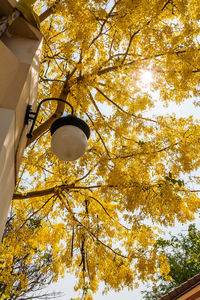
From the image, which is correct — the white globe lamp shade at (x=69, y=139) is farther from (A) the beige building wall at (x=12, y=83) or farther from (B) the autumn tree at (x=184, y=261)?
(B) the autumn tree at (x=184, y=261)

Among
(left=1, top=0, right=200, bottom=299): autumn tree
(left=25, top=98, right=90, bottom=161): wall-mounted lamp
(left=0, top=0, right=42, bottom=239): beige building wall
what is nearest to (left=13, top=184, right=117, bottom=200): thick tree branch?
(left=1, top=0, right=200, bottom=299): autumn tree

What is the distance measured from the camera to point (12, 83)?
1.73m

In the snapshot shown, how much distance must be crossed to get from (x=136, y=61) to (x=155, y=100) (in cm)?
98

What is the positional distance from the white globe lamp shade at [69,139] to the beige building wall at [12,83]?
0.34 meters

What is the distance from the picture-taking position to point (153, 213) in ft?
11.6

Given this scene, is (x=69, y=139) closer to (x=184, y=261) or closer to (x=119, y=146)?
(x=119, y=146)

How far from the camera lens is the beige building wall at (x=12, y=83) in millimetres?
1551

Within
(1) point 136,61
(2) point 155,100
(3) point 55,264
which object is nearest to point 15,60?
(1) point 136,61

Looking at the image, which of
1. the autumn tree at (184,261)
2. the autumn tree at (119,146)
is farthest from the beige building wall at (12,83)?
the autumn tree at (184,261)

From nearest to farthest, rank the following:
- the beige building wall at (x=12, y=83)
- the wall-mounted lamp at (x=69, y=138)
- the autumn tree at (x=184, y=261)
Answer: the beige building wall at (x=12, y=83), the wall-mounted lamp at (x=69, y=138), the autumn tree at (x=184, y=261)

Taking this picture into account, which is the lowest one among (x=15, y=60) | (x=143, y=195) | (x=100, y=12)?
(x=143, y=195)

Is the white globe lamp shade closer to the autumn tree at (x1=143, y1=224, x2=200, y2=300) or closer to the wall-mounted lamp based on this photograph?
the wall-mounted lamp

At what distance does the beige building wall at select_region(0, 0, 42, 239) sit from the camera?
1551 millimetres

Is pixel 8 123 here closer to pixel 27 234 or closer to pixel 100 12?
pixel 100 12
